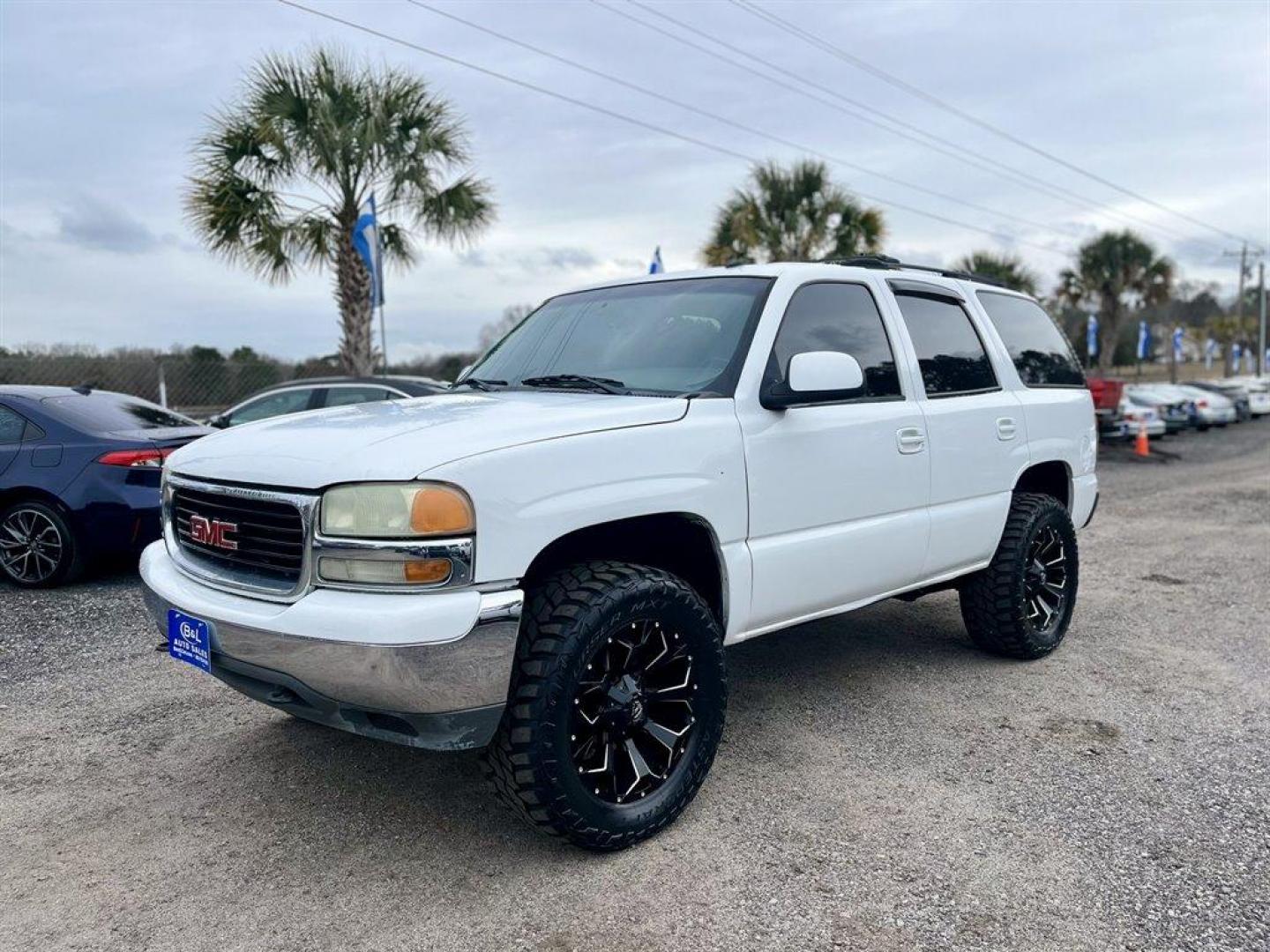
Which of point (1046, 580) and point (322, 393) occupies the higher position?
point (322, 393)

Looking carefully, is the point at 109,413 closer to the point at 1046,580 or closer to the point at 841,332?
the point at 841,332

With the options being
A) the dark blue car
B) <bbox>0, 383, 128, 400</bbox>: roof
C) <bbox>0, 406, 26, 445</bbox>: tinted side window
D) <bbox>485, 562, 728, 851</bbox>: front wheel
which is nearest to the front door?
<bbox>485, 562, 728, 851</bbox>: front wheel

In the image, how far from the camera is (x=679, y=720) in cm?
325

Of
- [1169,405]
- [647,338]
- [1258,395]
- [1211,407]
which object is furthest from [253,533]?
[1258,395]

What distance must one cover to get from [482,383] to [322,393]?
6512mm

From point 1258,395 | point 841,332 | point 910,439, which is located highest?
point 841,332

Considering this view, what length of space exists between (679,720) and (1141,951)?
1.42m

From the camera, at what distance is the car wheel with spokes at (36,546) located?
6699 millimetres

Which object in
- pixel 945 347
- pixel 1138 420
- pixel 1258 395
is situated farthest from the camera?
pixel 1258 395

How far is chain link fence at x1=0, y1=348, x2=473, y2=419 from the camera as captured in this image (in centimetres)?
1421

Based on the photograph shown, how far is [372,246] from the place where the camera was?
48.5 ft

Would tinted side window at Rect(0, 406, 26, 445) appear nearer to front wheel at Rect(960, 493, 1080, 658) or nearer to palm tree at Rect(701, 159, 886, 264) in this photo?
front wheel at Rect(960, 493, 1080, 658)

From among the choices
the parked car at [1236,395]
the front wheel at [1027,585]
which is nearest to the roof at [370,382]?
the front wheel at [1027,585]

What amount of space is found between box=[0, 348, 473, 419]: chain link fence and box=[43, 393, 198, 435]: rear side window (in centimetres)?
655
